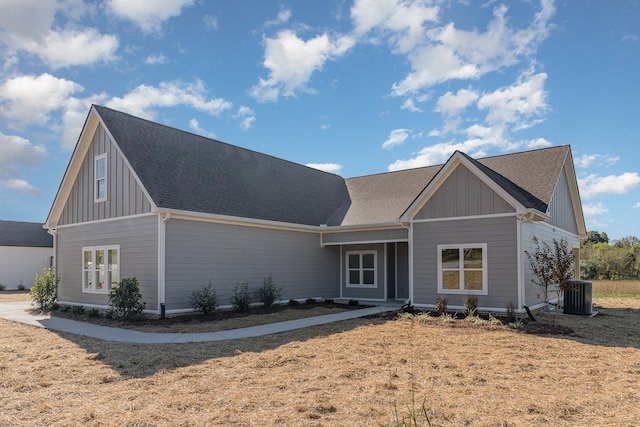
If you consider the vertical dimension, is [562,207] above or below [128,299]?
above

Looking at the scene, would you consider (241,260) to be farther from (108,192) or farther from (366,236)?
(366,236)

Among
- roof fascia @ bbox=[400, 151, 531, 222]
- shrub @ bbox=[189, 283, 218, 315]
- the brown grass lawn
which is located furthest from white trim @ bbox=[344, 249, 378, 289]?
the brown grass lawn

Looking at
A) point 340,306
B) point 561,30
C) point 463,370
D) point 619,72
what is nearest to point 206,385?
point 463,370

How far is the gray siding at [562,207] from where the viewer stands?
16.9m

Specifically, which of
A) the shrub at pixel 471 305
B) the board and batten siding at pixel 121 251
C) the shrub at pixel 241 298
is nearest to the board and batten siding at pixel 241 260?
the shrub at pixel 241 298

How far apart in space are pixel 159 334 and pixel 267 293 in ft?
18.0

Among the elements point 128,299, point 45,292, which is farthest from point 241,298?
point 45,292

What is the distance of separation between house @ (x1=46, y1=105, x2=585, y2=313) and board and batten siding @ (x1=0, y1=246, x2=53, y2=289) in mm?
16294

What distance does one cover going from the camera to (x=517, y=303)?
13.3m

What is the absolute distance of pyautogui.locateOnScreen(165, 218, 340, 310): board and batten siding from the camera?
1368 cm

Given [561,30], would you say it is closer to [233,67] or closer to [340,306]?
[233,67]

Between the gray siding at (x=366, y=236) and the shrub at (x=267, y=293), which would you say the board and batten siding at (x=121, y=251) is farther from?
the gray siding at (x=366, y=236)

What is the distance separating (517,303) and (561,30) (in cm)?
813

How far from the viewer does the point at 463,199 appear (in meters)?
14.4
